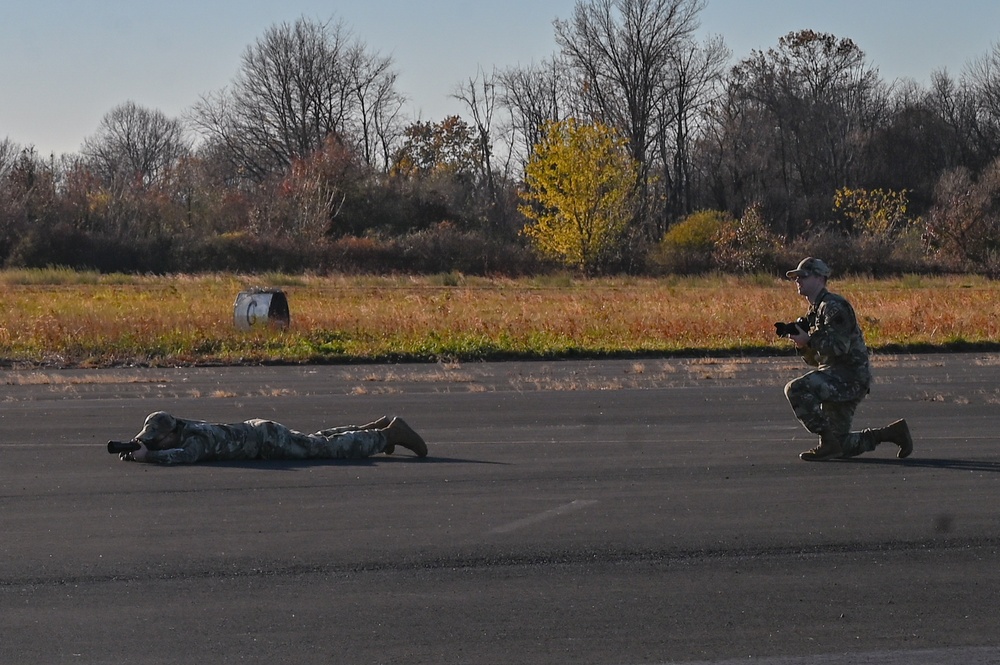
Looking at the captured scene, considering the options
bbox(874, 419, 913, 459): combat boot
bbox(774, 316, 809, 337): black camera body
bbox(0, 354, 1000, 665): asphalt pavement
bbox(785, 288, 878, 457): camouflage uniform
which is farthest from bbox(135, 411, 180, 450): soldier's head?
bbox(874, 419, 913, 459): combat boot

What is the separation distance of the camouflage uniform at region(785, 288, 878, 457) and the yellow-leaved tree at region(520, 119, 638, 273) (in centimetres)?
5496

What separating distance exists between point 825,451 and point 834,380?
2.07ft

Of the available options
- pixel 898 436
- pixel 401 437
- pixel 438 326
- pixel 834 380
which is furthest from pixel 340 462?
pixel 438 326

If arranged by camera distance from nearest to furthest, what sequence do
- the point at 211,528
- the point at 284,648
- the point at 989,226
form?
the point at 284,648, the point at 211,528, the point at 989,226

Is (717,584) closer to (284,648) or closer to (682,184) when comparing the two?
(284,648)

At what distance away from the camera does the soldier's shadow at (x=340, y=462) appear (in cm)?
1080

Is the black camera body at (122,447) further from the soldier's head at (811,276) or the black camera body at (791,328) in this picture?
the soldier's head at (811,276)

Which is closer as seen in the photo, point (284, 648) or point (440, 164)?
point (284, 648)

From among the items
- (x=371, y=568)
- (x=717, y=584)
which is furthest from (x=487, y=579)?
(x=717, y=584)

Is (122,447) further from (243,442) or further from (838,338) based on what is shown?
(838,338)

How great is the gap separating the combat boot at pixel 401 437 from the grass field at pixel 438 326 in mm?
12140

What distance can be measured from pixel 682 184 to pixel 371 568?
7964cm

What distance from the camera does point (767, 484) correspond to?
9.84 m

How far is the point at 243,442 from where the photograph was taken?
10.9m
